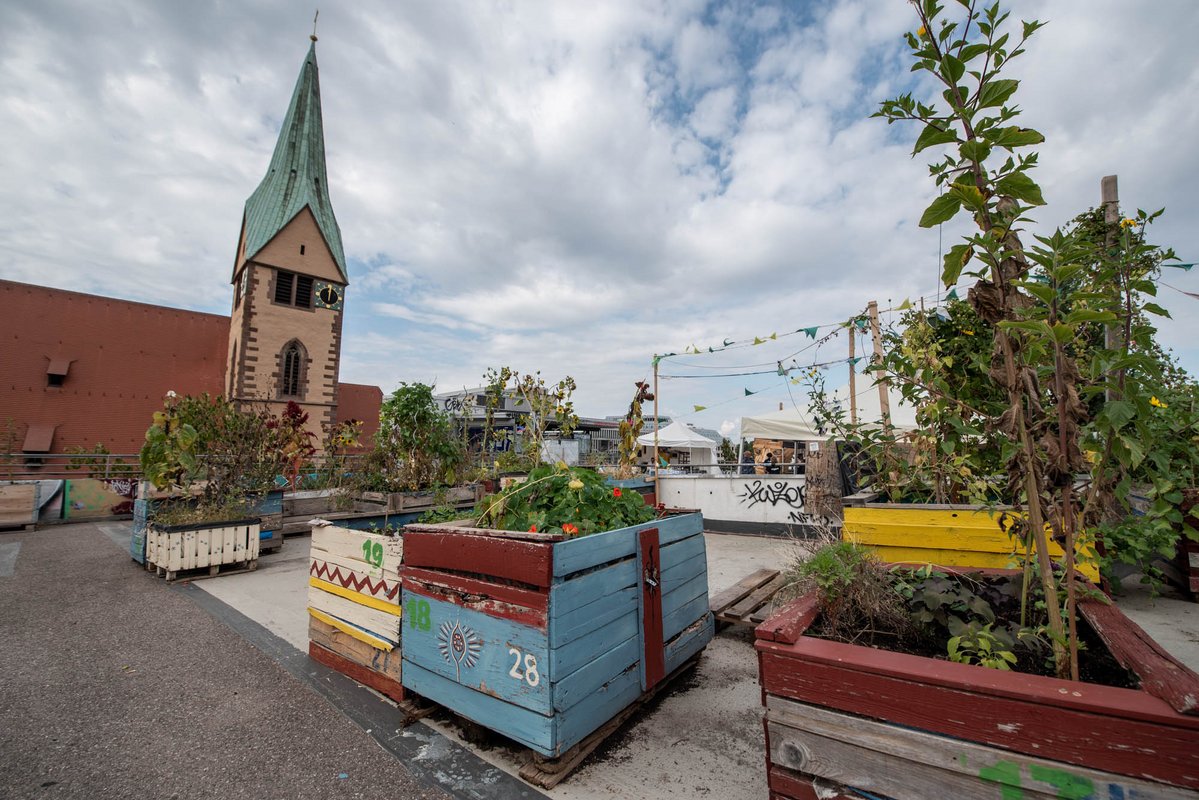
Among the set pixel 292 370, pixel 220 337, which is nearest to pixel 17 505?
pixel 292 370

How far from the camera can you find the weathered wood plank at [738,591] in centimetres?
387

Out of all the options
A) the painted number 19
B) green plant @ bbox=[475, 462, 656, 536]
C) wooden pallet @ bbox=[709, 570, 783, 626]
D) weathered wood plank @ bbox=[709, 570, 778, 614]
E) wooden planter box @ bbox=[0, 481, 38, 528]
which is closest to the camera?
green plant @ bbox=[475, 462, 656, 536]

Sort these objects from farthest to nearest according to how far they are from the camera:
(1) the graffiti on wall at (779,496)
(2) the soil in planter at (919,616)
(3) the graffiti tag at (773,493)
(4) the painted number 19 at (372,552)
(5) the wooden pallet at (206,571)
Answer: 1. (3) the graffiti tag at (773,493)
2. (1) the graffiti on wall at (779,496)
3. (5) the wooden pallet at (206,571)
4. (4) the painted number 19 at (372,552)
5. (2) the soil in planter at (919,616)

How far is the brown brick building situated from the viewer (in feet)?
63.0

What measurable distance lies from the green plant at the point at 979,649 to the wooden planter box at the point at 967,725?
151mm

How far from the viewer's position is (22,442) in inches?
711

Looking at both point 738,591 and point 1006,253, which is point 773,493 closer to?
point 738,591

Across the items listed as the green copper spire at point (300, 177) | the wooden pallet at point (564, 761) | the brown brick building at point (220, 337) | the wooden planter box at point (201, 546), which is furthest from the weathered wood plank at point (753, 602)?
the green copper spire at point (300, 177)

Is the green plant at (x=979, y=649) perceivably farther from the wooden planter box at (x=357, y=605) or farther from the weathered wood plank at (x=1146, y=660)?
the wooden planter box at (x=357, y=605)

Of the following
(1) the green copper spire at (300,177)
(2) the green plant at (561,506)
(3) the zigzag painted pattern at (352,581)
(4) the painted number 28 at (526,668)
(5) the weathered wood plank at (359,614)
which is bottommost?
(5) the weathered wood plank at (359,614)

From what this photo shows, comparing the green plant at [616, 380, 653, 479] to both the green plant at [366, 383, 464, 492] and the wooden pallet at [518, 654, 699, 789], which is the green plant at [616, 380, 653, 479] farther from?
the wooden pallet at [518, 654, 699, 789]

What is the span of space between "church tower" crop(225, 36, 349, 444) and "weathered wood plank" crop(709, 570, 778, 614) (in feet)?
71.0

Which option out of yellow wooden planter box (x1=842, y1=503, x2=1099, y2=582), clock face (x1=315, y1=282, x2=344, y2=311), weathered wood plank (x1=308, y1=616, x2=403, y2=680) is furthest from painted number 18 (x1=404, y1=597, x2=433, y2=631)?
clock face (x1=315, y1=282, x2=344, y2=311)

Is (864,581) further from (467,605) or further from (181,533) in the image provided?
(181,533)
